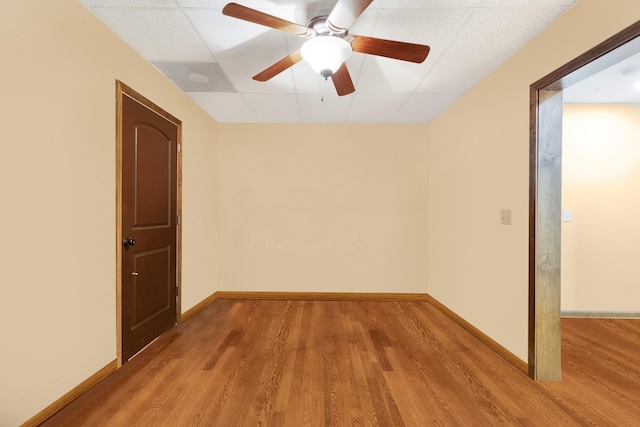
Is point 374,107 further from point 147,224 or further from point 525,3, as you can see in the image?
point 147,224

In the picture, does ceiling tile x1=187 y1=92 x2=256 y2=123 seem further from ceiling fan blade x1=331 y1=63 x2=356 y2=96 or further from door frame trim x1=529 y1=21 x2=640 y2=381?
door frame trim x1=529 y1=21 x2=640 y2=381

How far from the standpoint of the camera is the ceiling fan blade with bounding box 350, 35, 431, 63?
1.68m

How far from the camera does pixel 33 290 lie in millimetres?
1535

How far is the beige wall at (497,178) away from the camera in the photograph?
6.06ft

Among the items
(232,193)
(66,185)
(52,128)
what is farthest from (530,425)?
(232,193)

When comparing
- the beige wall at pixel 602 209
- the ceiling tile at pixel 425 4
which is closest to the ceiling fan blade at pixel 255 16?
the ceiling tile at pixel 425 4

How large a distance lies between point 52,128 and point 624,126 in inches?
205

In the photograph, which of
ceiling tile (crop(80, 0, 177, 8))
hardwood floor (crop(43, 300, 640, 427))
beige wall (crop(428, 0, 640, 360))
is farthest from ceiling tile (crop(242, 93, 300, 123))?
hardwood floor (crop(43, 300, 640, 427))

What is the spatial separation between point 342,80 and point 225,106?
1.86m

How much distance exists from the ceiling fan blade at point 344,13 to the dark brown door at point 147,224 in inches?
66.8

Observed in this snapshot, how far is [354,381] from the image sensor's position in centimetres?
201

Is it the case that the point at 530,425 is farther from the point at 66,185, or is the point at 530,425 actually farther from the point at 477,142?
the point at 66,185

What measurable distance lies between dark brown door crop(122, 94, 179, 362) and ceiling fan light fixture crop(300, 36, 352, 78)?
153 cm

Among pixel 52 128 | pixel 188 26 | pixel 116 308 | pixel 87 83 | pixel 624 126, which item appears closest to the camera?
pixel 52 128
